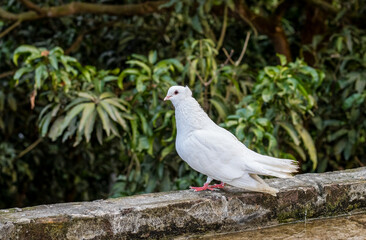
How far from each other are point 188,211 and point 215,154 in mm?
229

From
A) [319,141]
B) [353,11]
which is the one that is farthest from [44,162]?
[353,11]

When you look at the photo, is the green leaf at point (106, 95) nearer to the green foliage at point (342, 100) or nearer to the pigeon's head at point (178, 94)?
the pigeon's head at point (178, 94)

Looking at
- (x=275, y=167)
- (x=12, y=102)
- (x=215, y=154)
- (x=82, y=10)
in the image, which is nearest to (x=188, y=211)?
(x=215, y=154)

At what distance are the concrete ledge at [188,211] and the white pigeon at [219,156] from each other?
13cm

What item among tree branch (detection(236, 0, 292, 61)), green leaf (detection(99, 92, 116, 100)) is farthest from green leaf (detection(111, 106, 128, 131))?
tree branch (detection(236, 0, 292, 61))

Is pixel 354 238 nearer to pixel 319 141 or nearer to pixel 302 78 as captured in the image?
pixel 302 78

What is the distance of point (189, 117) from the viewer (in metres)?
1.99

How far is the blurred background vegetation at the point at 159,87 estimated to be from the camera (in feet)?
10.8

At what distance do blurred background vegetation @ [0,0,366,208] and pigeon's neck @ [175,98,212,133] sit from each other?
102 cm

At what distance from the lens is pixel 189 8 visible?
13.5 ft

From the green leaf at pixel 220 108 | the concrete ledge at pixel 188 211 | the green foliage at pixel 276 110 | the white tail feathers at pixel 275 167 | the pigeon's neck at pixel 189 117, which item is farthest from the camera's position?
the green leaf at pixel 220 108

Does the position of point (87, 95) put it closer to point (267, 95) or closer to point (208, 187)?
point (267, 95)

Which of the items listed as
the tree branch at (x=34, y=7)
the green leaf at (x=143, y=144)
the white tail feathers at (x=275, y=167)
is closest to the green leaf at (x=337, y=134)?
the green leaf at (x=143, y=144)

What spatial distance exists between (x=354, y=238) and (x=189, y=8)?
2.66 meters
